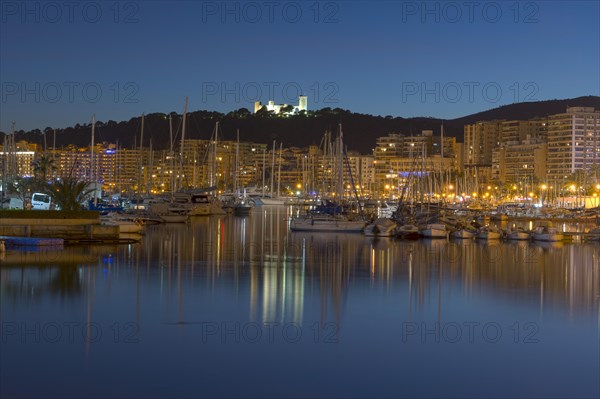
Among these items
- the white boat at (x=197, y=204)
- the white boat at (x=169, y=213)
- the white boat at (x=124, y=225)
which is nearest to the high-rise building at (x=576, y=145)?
the white boat at (x=197, y=204)

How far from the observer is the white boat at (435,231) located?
4600 cm

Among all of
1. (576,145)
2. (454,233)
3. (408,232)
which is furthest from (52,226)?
(576,145)

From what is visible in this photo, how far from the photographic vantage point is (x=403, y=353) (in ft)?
52.4

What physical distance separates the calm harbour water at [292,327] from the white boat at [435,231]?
13.5m

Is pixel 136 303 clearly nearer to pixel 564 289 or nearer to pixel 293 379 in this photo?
pixel 293 379

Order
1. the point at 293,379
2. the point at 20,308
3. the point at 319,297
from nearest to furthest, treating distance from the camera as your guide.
Answer: the point at 293,379 < the point at 20,308 < the point at 319,297

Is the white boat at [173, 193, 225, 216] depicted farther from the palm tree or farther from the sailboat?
the palm tree

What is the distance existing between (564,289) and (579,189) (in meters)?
99.0

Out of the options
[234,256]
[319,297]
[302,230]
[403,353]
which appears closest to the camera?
[403,353]

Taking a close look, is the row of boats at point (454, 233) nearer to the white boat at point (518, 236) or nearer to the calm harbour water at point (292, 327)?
the white boat at point (518, 236)

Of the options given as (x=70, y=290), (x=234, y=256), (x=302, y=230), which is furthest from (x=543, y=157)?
(x=70, y=290)

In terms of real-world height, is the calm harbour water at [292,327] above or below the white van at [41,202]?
below

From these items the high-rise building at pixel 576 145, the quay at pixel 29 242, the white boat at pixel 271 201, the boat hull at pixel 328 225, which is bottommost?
the quay at pixel 29 242

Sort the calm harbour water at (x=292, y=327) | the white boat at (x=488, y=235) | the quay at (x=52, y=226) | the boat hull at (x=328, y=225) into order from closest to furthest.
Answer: the calm harbour water at (x=292, y=327), the quay at (x=52, y=226), the white boat at (x=488, y=235), the boat hull at (x=328, y=225)
